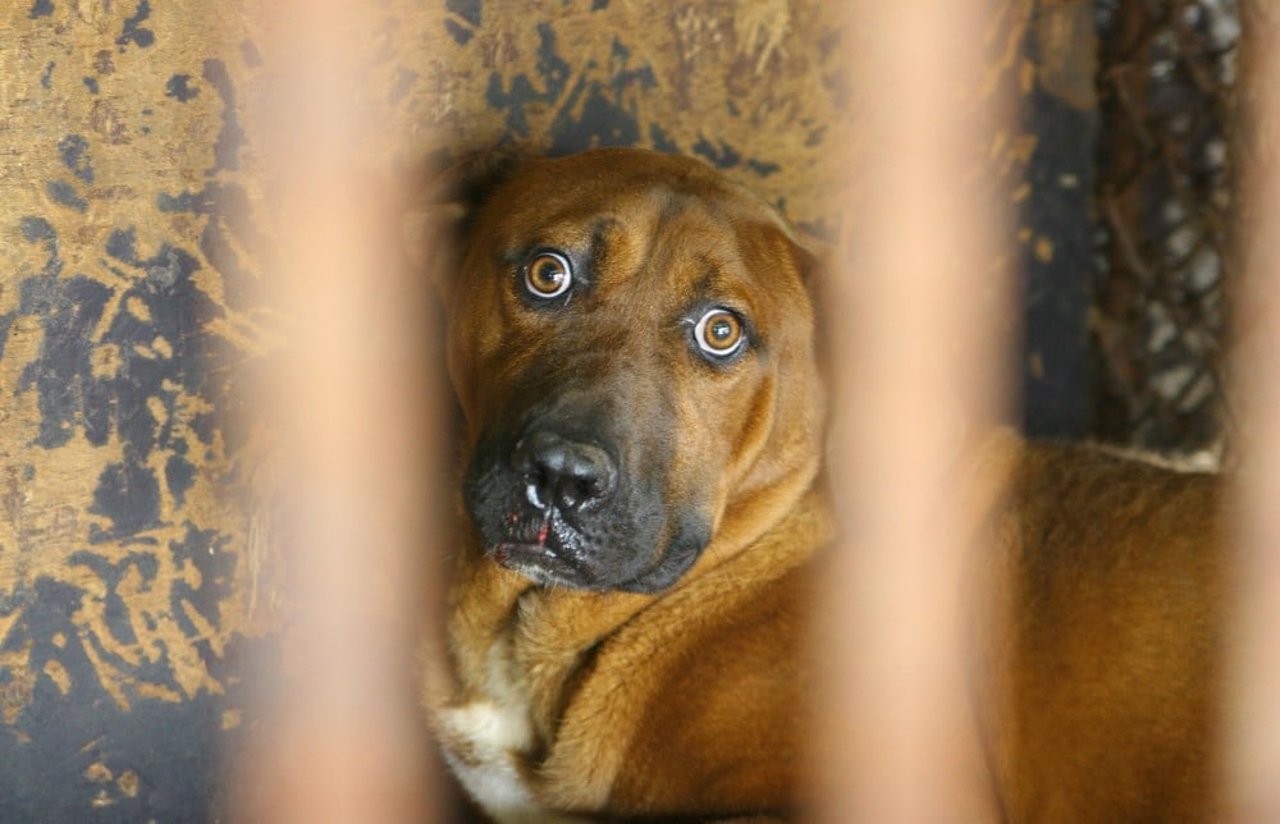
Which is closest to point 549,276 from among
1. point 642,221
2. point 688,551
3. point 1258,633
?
point 642,221

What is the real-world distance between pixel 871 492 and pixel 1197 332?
1.29m

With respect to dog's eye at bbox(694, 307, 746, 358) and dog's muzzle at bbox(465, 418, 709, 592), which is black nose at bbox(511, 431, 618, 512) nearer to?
dog's muzzle at bbox(465, 418, 709, 592)

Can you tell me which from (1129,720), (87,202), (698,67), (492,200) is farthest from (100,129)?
(1129,720)

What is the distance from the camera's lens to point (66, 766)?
2.40 metres

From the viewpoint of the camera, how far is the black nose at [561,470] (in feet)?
→ 7.05

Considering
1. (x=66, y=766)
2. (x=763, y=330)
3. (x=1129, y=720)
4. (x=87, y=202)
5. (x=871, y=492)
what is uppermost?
(x=87, y=202)

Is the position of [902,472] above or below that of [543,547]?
above

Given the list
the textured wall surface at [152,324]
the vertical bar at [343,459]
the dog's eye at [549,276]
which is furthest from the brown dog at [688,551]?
the textured wall surface at [152,324]

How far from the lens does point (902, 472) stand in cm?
254

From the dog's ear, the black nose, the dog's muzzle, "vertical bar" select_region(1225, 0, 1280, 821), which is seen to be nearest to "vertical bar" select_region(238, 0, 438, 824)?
the dog's ear

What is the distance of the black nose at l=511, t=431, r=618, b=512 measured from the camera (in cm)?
215

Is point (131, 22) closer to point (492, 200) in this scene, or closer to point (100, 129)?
point (100, 129)

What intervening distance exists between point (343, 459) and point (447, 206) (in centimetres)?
52

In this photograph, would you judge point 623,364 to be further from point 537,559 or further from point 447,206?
point 447,206
